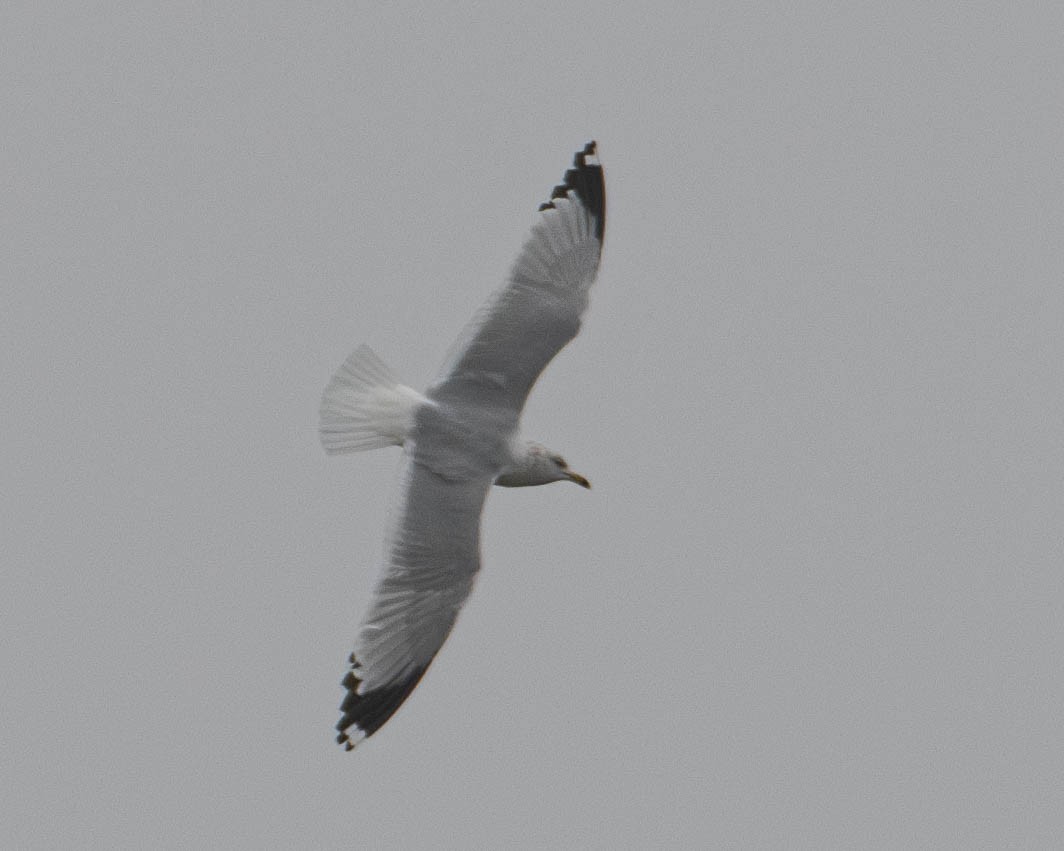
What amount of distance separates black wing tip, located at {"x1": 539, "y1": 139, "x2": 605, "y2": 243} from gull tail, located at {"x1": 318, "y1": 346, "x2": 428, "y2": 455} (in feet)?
3.20

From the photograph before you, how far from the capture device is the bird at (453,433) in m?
6.43

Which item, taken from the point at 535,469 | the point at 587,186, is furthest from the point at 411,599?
the point at 587,186

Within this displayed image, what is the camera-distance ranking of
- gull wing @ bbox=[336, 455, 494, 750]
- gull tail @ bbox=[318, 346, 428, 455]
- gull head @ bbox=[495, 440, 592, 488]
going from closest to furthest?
1. gull wing @ bbox=[336, 455, 494, 750]
2. gull tail @ bbox=[318, 346, 428, 455]
3. gull head @ bbox=[495, 440, 592, 488]

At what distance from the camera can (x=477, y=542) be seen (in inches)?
256

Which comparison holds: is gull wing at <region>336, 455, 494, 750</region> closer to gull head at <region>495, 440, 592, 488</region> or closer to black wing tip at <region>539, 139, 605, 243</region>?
gull head at <region>495, 440, 592, 488</region>

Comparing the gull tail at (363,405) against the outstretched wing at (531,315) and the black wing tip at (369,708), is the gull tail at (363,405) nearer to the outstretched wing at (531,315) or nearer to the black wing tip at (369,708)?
the outstretched wing at (531,315)

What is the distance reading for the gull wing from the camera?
21.0ft

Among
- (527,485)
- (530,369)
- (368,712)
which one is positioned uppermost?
(530,369)

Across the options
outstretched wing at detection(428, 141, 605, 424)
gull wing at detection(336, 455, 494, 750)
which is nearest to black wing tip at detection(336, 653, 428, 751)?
gull wing at detection(336, 455, 494, 750)

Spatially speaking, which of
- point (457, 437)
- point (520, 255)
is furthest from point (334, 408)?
point (520, 255)

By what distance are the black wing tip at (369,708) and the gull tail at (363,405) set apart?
0.95m

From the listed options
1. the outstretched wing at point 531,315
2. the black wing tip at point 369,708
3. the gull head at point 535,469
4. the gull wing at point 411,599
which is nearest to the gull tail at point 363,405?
the outstretched wing at point 531,315

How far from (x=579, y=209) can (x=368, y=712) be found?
2.24 meters

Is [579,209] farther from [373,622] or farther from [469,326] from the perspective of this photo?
[373,622]
